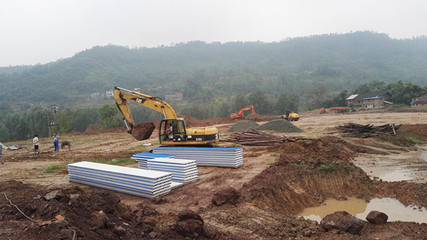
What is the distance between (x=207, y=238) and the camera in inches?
229

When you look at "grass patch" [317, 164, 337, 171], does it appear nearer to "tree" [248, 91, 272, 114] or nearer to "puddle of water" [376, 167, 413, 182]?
"puddle of water" [376, 167, 413, 182]

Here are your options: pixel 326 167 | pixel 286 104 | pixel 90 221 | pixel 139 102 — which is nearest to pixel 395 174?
pixel 326 167

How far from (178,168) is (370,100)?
64502 millimetres

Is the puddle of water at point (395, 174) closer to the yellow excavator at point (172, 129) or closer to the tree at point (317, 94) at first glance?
the yellow excavator at point (172, 129)

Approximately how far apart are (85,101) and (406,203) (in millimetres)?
110920

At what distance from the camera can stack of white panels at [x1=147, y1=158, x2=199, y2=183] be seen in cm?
1028

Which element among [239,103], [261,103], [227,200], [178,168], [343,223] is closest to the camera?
[343,223]

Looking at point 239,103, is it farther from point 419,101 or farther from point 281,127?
point 281,127

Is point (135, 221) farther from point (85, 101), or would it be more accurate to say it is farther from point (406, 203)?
point (85, 101)

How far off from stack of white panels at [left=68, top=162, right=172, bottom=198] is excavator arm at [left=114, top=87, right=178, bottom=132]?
183 inches

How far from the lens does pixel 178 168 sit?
34.1 ft

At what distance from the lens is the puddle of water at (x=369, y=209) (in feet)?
26.8

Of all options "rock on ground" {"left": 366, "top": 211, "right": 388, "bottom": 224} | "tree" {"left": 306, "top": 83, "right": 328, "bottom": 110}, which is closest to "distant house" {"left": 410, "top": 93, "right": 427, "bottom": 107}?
"tree" {"left": 306, "top": 83, "right": 328, "bottom": 110}

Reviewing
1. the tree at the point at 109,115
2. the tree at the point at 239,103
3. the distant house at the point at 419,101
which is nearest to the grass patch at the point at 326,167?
the tree at the point at 109,115
